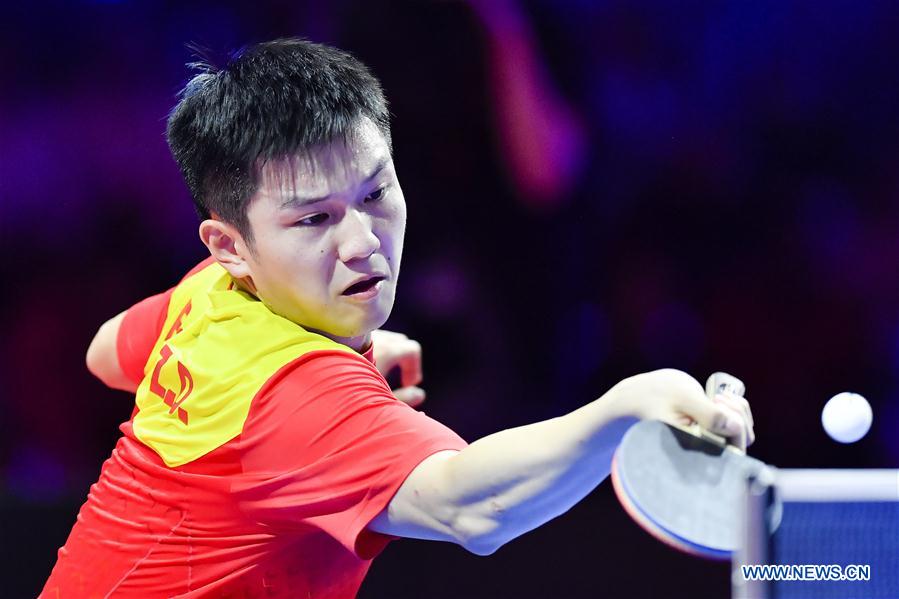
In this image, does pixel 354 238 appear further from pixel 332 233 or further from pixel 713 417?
pixel 713 417

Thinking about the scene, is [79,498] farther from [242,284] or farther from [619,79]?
[619,79]

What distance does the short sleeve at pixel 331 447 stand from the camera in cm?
151

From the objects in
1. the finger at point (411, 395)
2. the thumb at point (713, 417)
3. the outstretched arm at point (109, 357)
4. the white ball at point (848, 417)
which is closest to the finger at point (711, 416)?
the thumb at point (713, 417)

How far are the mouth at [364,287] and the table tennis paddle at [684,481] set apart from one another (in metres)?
0.59

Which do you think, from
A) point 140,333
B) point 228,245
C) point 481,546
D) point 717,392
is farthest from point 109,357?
point 717,392

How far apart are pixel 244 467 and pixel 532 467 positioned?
0.49m

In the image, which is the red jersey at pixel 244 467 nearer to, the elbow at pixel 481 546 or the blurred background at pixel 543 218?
the elbow at pixel 481 546

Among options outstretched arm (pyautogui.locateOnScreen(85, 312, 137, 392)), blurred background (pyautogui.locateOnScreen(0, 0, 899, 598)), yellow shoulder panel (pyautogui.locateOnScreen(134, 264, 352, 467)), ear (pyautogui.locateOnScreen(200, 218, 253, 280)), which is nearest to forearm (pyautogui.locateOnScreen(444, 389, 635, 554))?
yellow shoulder panel (pyautogui.locateOnScreen(134, 264, 352, 467))

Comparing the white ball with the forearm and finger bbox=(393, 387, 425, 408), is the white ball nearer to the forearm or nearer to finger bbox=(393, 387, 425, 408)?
the forearm

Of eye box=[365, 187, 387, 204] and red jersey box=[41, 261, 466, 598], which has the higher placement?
eye box=[365, 187, 387, 204]

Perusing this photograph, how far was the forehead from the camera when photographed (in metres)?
1.70

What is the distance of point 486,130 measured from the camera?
11.1 ft

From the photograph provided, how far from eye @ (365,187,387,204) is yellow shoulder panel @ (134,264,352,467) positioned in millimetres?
228

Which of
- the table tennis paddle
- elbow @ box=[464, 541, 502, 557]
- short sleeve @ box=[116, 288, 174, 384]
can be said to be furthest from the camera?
short sleeve @ box=[116, 288, 174, 384]
